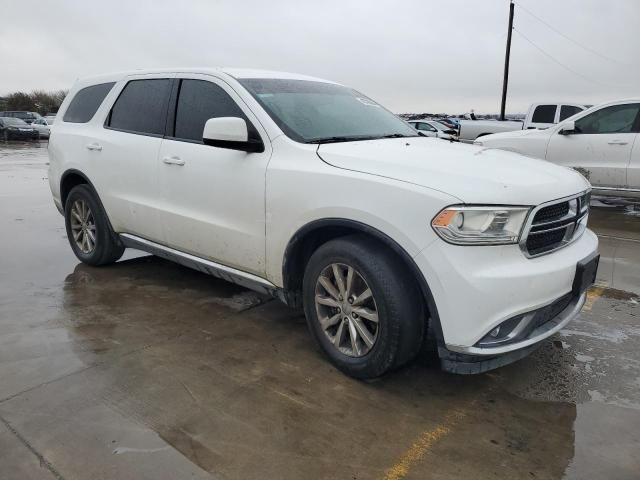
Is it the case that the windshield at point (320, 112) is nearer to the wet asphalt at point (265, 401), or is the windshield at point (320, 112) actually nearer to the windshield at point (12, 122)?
the wet asphalt at point (265, 401)

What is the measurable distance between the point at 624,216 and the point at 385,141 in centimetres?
676

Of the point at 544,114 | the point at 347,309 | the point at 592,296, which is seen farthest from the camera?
the point at 544,114

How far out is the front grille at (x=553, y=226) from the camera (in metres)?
2.81

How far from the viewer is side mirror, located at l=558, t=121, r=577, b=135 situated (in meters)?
8.52

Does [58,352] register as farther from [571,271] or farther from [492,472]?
[571,271]

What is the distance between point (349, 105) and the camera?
4.20 meters

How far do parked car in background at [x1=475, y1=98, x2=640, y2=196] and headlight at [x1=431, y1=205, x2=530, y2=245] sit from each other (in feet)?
21.4

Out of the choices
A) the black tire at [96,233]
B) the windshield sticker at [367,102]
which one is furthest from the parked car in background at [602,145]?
Result: the black tire at [96,233]

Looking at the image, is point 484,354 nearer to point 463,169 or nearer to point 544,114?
point 463,169

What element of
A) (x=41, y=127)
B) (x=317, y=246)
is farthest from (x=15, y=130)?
(x=317, y=246)

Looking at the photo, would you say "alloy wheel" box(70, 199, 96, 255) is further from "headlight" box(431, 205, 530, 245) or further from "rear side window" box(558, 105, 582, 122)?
"rear side window" box(558, 105, 582, 122)

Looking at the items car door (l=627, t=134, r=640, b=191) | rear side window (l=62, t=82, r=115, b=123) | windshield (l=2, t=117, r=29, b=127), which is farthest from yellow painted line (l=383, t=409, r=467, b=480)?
windshield (l=2, t=117, r=29, b=127)

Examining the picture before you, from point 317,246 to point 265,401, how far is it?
0.99m

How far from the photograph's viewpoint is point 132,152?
4512mm
